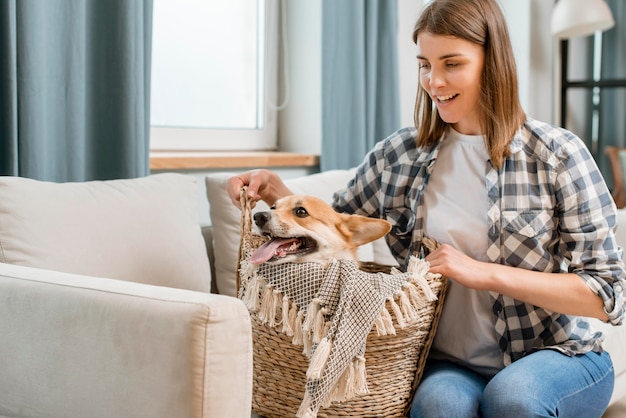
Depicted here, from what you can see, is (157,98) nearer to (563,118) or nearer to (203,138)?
(203,138)

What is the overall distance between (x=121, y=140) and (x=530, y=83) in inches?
128

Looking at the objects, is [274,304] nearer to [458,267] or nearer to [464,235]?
[458,267]

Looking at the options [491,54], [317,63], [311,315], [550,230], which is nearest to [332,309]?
[311,315]

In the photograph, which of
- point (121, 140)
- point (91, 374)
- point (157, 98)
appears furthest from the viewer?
point (157, 98)

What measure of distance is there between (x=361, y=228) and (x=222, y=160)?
3.22 feet

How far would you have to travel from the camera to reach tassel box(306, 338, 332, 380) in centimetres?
119

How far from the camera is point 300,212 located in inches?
59.7

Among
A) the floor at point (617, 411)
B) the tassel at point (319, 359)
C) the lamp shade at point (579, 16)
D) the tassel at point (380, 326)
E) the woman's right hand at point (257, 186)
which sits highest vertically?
the lamp shade at point (579, 16)

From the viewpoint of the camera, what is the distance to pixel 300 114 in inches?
122

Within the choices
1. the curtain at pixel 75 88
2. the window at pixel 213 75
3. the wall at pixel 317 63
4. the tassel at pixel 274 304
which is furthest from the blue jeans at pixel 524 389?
the window at pixel 213 75

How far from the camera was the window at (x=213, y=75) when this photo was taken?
2.65m

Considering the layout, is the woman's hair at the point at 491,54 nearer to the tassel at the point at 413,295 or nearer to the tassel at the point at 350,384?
the tassel at the point at 413,295

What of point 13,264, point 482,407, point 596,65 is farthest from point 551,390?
point 596,65

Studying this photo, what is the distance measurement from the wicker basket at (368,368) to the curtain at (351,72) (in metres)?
1.50
